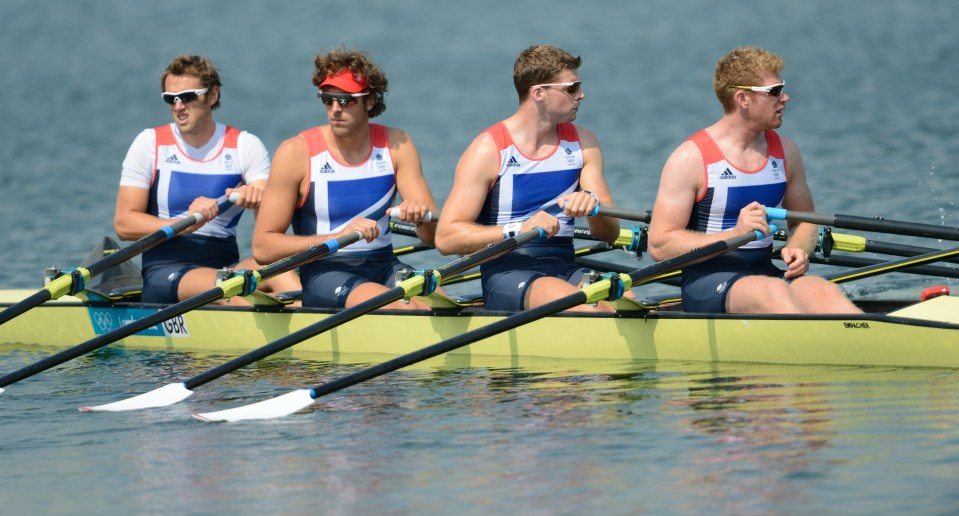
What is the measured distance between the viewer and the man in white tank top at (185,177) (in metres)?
10.1

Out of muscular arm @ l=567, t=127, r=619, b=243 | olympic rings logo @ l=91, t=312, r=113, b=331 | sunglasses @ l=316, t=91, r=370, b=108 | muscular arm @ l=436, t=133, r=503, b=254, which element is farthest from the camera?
olympic rings logo @ l=91, t=312, r=113, b=331

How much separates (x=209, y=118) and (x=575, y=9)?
3710 centimetres

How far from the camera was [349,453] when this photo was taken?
23.8 ft

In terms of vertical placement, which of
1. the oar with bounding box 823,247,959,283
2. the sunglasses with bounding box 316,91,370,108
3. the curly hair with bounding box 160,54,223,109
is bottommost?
the oar with bounding box 823,247,959,283

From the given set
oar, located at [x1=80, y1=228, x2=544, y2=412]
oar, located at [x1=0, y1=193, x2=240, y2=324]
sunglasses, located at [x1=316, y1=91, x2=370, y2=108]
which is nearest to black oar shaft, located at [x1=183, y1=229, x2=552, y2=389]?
oar, located at [x1=80, y1=228, x2=544, y2=412]

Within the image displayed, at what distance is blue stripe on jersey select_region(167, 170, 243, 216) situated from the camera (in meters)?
10.3

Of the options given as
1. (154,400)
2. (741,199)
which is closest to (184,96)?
(154,400)

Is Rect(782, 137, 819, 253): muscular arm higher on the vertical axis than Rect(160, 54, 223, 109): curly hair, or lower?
lower

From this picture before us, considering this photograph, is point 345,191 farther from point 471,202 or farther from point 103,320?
point 103,320

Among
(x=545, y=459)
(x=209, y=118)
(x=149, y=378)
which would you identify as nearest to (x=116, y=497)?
(x=545, y=459)

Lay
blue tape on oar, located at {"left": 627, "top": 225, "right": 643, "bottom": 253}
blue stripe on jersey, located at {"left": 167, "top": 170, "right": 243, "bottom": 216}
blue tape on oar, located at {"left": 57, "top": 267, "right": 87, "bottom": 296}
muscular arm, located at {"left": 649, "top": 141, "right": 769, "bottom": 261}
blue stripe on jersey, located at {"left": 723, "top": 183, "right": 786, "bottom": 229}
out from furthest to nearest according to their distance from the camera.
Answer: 1. blue stripe on jersey, located at {"left": 167, "top": 170, "right": 243, "bottom": 216}
2. blue tape on oar, located at {"left": 57, "top": 267, "right": 87, "bottom": 296}
3. blue tape on oar, located at {"left": 627, "top": 225, "right": 643, "bottom": 253}
4. blue stripe on jersey, located at {"left": 723, "top": 183, "right": 786, "bottom": 229}
5. muscular arm, located at {"left": 649, "top": 141, "right": 769, "bottom": 261}

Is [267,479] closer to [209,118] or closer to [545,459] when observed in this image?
[545,459]

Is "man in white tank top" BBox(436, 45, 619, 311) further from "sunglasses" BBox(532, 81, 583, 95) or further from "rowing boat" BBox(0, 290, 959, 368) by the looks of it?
"rowing boat" BBox(0, 290, 959, 368)

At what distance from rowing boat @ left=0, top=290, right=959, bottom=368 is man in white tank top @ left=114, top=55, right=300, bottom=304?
0.30m
